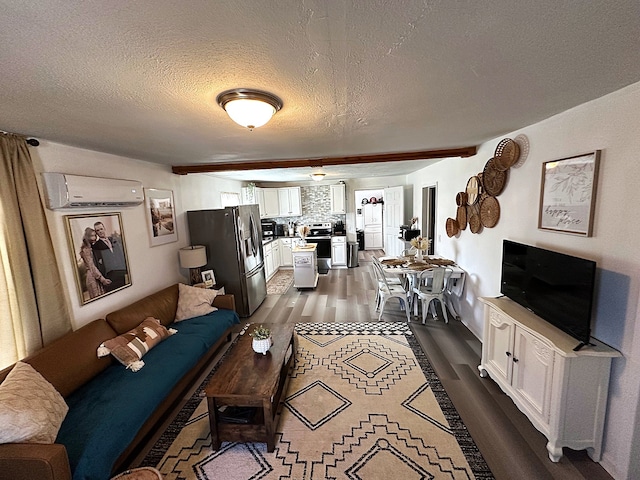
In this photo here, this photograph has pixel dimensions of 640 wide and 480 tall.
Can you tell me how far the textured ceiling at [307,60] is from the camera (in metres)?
0.90

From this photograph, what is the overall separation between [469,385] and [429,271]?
1.57 meters

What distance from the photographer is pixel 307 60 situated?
1.19 m

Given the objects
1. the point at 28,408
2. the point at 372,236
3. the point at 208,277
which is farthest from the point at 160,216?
the point at 372,236

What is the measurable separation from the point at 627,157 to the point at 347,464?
2.65m

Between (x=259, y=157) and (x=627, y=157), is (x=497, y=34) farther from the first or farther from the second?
(x=259, y=157)

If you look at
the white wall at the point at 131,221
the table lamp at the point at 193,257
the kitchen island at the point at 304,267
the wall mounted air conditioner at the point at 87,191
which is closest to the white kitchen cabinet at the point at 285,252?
the kitchen island at the point at 304,267

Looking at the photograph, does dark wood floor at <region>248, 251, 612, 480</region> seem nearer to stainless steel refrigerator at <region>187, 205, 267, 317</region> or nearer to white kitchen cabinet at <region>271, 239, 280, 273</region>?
stainless steel refrigerator at <region>187, 205, 267, 317</region>

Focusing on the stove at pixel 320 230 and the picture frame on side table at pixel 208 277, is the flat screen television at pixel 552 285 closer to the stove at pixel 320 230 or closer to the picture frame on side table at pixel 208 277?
the picture frame on side table at pixel 208 277

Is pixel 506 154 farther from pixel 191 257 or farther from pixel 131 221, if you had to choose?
pixel 131 221

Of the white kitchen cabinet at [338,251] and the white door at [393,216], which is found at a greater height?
the white door at [393,216]

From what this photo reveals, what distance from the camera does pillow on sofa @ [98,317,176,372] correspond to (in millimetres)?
2332

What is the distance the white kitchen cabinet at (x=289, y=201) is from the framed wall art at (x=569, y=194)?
18.8 feet

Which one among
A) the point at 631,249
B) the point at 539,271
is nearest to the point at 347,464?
the point at 539,271

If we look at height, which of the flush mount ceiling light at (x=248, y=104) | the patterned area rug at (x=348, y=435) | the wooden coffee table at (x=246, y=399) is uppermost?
the flush mount ceiling light at (x=248, y=104)
